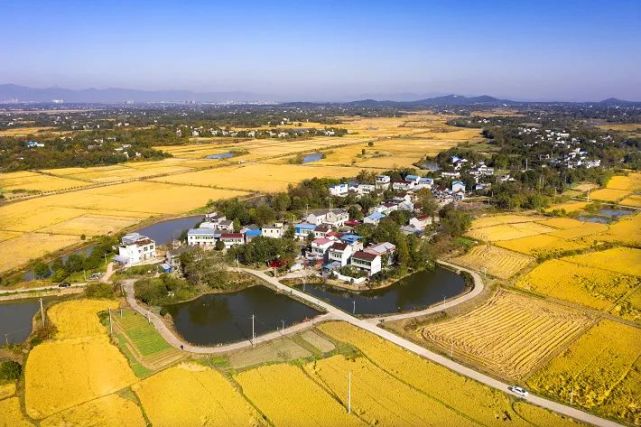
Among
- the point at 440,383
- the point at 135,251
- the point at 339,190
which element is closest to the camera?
the point at 440,383

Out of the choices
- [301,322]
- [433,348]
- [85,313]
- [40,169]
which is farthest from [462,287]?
[40,169]

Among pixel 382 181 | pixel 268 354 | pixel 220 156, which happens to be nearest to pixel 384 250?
pixel 268 354

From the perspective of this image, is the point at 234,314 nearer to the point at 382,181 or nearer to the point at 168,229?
the point at 168,229

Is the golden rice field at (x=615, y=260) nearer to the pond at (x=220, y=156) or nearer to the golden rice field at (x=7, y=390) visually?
the golden rice field at (x=7, y=390)

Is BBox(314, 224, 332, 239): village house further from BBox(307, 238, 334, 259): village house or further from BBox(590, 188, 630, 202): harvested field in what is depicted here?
BBox(590, 188, 630, 202): harvested field

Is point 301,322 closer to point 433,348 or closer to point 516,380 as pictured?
point 433,348

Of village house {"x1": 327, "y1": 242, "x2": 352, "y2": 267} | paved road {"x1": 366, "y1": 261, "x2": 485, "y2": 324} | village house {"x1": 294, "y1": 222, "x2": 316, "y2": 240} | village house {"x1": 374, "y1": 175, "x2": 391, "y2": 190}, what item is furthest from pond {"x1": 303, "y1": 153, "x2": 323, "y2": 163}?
paved road {"x1": 366, "y1": 261, "x2": 485, "y2": 324}

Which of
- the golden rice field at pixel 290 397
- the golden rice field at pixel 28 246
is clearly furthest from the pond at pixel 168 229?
the golden rice field at pixel 290 397
